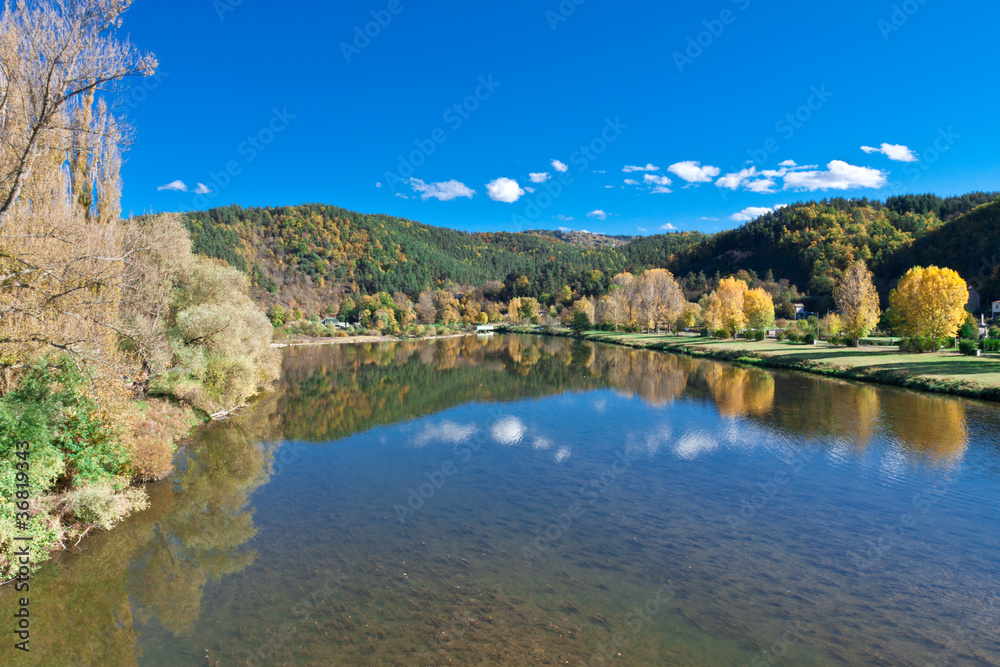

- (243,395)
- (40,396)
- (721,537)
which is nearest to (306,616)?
(40,396)

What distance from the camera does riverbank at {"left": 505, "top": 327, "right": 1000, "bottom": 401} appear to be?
28.1 metres

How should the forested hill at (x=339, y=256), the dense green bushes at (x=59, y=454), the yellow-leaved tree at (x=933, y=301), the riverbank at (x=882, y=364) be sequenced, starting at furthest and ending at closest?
the forested hill at (x=339, y=256), the yellow-leaved tree at (x=933, y=301), the riverbank at (x=882, y=364), the dense green bushes at (x=59, y=454)

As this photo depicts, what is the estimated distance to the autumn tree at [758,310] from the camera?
60209mm

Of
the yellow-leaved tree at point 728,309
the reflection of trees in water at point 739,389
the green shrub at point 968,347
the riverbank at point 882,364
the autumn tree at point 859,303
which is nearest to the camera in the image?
the reflection of trees in water at point 739,389

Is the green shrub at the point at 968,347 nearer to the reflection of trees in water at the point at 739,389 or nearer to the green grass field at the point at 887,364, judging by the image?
the green grass field at the point at 887,364

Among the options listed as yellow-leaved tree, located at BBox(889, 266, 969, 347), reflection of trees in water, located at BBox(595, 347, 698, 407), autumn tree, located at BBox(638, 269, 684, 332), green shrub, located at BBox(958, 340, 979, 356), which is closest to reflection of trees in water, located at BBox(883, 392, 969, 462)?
reflection of trees in water, located at BBox(595, 347, 698, 407)

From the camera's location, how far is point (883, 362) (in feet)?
119

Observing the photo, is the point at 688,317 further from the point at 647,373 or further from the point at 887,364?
the point at 887,364

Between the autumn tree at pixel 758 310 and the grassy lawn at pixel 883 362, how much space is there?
22.5 feet

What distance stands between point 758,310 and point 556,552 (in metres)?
58.5

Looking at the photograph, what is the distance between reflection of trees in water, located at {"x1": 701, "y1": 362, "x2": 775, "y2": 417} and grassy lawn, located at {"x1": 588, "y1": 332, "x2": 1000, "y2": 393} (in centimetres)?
439

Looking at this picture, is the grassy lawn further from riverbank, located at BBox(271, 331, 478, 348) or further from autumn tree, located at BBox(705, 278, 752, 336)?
riverbank, located at BBox(271, 331, 478, 348)

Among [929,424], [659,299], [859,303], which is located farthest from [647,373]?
[659,299]

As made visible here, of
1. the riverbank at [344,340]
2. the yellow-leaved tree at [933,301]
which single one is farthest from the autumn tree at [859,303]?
the riverbank at [344,340]
